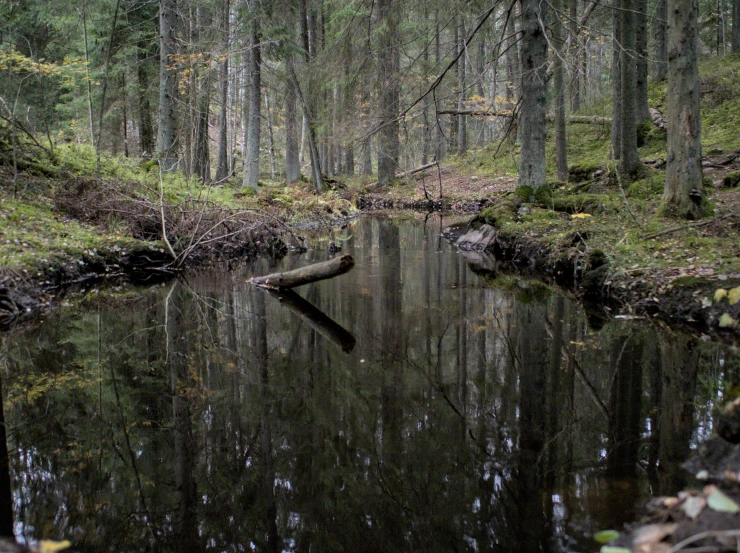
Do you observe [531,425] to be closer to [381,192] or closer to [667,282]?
[667,282]

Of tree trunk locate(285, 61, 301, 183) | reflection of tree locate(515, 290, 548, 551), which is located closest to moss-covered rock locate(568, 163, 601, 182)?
reflection of tree locate(515, 290, 548, 551)

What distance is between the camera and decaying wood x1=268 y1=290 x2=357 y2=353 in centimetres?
634

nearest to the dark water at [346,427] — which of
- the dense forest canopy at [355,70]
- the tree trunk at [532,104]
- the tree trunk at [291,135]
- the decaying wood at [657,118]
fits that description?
the dense forest canopy at [355,70]

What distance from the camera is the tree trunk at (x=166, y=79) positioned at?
1539cm

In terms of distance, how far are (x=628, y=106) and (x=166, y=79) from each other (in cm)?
1223

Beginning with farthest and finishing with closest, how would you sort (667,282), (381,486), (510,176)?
(510,176), (667,282), (381,486)

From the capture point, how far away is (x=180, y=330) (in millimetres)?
6801

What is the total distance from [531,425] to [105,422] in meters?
3.31

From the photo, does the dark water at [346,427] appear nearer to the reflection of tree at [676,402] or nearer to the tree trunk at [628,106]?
the reflection of tree at [676,402]

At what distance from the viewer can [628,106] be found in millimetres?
12516

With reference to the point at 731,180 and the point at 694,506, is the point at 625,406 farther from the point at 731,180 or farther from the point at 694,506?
the point at 731,180

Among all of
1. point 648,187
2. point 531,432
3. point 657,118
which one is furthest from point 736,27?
point 531,432

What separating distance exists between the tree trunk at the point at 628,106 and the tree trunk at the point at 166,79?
11655 millimetres

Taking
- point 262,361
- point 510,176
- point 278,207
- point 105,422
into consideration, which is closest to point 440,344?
point 262,361
